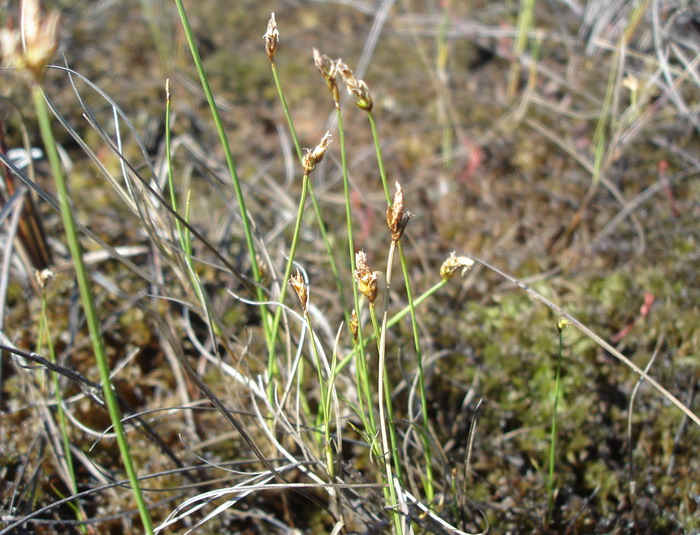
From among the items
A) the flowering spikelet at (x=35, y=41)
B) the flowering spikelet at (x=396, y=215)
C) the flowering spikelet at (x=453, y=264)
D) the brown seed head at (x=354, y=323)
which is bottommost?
the brown seed head at (x=354, y=323)

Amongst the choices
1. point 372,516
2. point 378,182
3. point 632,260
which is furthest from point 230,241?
point 632,260

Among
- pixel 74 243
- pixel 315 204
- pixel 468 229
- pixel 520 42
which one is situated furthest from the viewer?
pixel 520 42

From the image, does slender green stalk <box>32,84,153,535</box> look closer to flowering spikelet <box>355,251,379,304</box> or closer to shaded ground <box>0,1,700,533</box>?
shaded ground <box>0,1,700,533</box>

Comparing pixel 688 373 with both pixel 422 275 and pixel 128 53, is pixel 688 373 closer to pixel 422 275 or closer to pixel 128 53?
pixel 422 275

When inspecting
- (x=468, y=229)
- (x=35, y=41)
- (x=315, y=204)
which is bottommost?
(x=468, y=229)

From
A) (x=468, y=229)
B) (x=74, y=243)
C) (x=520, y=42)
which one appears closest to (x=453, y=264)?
(x=74, y=243)

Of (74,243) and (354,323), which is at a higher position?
(74,243)

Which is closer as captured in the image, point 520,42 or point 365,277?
point 365,277

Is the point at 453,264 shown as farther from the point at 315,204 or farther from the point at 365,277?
the point at 315,204

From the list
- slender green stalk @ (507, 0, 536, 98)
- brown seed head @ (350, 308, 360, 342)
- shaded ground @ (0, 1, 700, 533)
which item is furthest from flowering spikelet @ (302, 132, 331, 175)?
slender green stalk @ (507, 0, 536, 98)

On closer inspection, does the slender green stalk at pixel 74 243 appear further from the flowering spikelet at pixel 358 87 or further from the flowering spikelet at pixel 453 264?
the flowering spikelet at pixel 453 264

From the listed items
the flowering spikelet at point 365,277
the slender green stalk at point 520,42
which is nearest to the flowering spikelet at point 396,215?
the flowering spikelet at point 365,277
